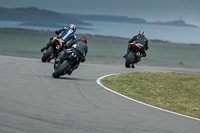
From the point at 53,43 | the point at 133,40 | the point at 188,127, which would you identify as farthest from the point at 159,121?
the point at 133,40

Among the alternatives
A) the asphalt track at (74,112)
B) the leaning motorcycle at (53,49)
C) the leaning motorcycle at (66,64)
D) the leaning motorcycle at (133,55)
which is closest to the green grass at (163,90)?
the asphalt track at (74,112)

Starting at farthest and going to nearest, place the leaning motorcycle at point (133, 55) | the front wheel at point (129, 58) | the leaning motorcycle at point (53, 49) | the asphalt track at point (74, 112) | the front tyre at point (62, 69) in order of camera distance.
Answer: the front wheel at point (129, 58) → the leaning motorcycle at point (133, 55) → the leaning motorcycle at point (53, 49) → the front tyre at point (62, 69) → the asphalt track at point (74, 112)

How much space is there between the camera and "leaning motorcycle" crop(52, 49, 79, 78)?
46.2ft

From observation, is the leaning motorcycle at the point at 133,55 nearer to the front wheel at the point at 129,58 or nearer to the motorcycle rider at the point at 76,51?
the front wheel at the point at 129,58

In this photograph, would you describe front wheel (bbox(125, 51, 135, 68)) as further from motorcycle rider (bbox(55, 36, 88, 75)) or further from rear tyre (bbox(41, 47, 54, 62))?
motorcycle rider (bbox(55, 36, 88, 75))

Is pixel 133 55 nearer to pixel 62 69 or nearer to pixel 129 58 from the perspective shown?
pixel 129 58

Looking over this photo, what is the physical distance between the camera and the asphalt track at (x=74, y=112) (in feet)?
25.8

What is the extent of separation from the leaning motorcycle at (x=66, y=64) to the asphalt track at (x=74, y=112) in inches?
52.4

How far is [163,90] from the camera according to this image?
14.0 m

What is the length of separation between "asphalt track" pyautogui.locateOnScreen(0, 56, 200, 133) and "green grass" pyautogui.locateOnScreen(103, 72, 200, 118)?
2.97 feet

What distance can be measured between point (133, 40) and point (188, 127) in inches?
558

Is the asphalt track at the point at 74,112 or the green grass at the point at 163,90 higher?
the asphalt track at the point at 74,112

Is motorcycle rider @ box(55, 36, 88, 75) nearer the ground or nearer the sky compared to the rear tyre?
nearer the sky

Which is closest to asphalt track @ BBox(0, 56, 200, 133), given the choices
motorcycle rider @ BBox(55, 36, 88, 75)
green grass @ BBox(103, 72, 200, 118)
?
green grass @ BBox(103, 72, 200, 118)
